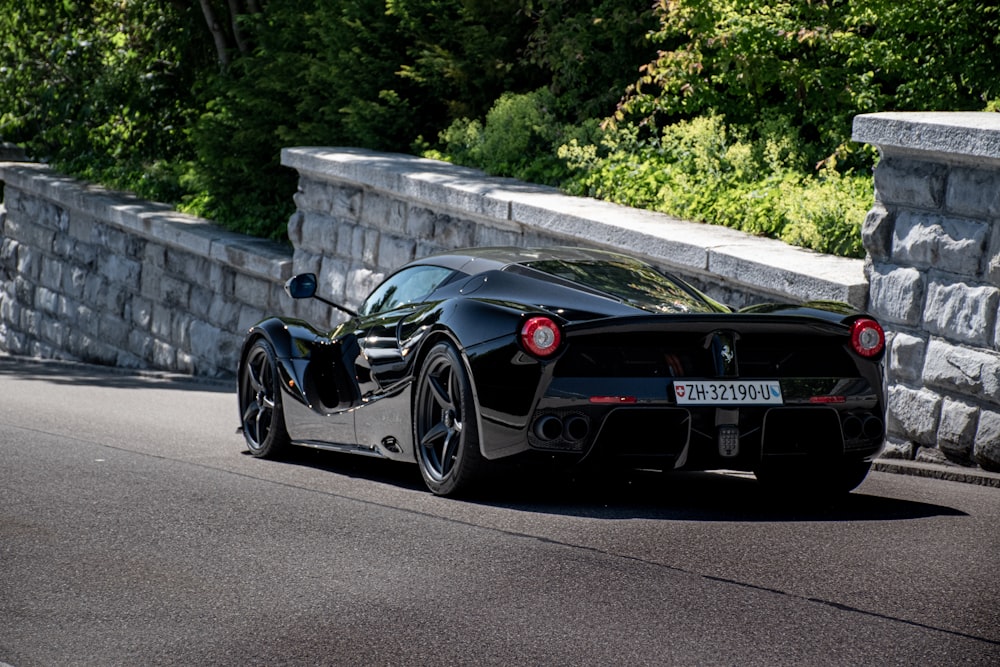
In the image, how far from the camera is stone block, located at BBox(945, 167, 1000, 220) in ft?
24.3

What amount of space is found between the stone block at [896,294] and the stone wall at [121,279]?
7.86 m

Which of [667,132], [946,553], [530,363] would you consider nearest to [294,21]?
[667,132]

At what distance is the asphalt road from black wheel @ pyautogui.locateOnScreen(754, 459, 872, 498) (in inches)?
6.6

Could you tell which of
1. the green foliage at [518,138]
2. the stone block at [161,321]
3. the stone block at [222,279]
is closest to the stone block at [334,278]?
the green foliage at [518,138]

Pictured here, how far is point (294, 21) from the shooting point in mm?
16578

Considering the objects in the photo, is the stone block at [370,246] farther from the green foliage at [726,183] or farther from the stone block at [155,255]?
the stone block at [155,255]

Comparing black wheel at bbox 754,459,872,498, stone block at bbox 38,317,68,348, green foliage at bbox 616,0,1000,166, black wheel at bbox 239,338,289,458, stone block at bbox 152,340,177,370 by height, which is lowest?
stone block at bbox 38,317,68,348

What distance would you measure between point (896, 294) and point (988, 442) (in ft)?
3.27

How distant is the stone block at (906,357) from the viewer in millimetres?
7844

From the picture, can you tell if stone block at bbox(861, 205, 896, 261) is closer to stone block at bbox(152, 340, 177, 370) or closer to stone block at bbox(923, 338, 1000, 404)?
stone block at bbox(923, 338, 1000, 404)

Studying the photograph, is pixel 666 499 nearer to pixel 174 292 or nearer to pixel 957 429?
pixel 957 429

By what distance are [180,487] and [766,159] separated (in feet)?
20.1

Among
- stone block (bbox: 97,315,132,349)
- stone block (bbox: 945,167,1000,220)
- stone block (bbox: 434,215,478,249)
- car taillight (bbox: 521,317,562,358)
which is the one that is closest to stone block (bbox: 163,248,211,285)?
stone block (bbox: 97,315,132,349)

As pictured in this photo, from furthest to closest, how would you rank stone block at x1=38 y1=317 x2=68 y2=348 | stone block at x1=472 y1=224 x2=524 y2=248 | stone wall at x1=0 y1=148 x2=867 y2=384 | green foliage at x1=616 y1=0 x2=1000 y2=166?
stone block at x1=38 y1=317 x2=68 y2=348
stone block at x1=472 y1=224 x2=524 y2=248
green foliage at x1=616 y1=0 x2=1000 y2=166
stone wall at x1=0 y1=148 x2=867 y2=384
